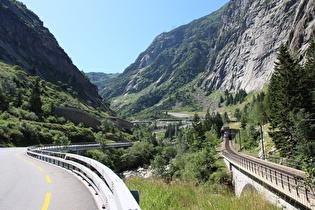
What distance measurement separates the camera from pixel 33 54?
5605 inches

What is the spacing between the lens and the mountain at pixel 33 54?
396 ft

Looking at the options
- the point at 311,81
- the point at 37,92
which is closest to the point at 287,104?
the point at 311,81

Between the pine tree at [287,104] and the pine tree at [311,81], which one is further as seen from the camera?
the pine tree at [311,81]

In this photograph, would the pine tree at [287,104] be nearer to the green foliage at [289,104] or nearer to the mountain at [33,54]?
the green foliage at [289,104]

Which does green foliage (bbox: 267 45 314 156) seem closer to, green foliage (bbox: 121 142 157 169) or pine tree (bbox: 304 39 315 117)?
pine tree (bbox: 304 39 315 117)

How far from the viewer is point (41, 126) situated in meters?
58.1

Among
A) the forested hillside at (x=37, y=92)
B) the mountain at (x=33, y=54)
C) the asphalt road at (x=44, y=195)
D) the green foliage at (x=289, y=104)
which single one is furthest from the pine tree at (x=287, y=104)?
the mountain at (x=33, y=54)

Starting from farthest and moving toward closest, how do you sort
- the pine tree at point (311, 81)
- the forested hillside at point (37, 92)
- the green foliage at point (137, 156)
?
the green foliage at point (137, 156) < the forested hillside at point (37, 92) < the pine tree at point (311, 81)

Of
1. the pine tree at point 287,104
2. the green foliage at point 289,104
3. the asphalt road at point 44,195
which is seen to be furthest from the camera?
the pine tree at point 287,104

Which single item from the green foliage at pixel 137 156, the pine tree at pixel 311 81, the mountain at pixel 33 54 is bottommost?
the green foliage at pixel 137 156

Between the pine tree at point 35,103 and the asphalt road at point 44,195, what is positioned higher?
the pine tree at point 35,103

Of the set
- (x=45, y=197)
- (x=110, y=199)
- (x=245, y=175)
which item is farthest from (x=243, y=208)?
(x=245, y=175)

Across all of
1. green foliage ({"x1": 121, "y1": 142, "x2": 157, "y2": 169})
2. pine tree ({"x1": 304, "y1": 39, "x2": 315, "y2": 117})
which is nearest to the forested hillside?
green foliage ({"x1": 121, "y1": 142, "x2": 157, "y2": 169})

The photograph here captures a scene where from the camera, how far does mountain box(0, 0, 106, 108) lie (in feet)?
396
